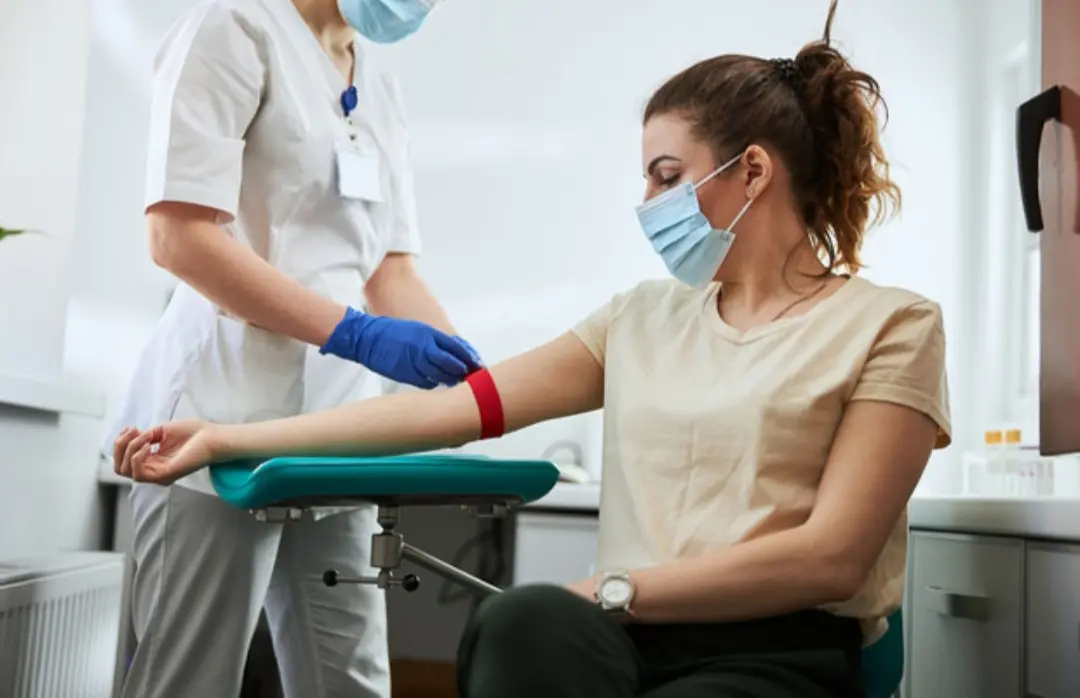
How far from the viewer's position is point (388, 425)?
1.44 meters

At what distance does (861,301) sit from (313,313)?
0.70m

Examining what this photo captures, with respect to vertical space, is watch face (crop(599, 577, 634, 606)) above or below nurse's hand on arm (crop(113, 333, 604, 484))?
below

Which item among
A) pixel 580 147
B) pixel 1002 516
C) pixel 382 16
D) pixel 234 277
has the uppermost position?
pixel 580 147

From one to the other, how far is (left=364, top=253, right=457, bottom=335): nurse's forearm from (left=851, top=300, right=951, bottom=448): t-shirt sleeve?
828 millimetres

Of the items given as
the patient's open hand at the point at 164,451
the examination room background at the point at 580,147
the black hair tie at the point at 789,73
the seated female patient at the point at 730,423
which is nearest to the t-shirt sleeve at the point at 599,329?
the seated female patient at the point at 730,423

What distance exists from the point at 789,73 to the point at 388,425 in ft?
2.13

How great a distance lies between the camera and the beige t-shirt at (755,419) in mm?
1229

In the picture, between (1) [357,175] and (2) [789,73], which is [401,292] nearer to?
(1) [357,175]

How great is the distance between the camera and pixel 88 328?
8.55 feet

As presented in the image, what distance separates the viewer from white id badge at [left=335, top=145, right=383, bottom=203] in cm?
165

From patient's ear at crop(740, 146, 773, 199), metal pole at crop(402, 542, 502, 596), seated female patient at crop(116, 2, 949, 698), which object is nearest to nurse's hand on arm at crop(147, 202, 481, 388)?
seated female patient at crop(116, 2, 949, 698)

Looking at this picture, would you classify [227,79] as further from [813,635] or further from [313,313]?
[813,635]

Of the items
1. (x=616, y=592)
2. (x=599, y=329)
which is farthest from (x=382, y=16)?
(x=616, y=592)

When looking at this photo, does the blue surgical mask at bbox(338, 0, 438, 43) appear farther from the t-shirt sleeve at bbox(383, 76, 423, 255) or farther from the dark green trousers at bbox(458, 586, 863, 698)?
the dark green trousers at bbox(458, 586, 863, 698)
